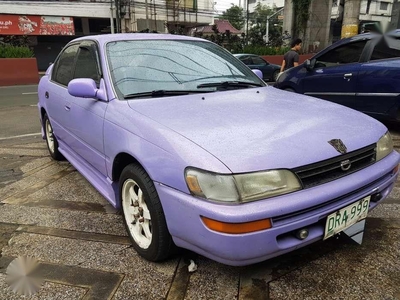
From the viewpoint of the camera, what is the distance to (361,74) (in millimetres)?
5355

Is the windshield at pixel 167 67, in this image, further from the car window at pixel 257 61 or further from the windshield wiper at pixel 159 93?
the car window at pixel 257 61

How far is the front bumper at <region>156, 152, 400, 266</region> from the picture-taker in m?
1.76

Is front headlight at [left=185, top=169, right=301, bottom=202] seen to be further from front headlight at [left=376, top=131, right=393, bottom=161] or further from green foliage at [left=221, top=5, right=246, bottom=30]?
green foliage at [left=221, top=5, right=246, bottom=30]

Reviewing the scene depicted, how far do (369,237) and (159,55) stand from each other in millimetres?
2218

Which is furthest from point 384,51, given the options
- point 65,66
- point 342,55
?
point 65,66

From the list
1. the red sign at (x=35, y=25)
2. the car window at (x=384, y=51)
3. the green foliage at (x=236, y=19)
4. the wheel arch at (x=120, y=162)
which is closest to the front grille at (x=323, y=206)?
the wheel arch at (x=120, y=162)

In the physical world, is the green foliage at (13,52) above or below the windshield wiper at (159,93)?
below

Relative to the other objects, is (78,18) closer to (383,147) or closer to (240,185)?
(383,147)

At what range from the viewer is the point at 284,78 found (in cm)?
688

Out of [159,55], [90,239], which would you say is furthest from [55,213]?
[159,55]

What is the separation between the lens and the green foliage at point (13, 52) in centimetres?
1599

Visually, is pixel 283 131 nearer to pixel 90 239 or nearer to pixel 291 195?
pixel 291 195

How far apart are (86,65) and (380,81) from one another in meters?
4.11

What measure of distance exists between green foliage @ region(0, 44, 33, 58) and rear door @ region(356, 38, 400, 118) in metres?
15.7
